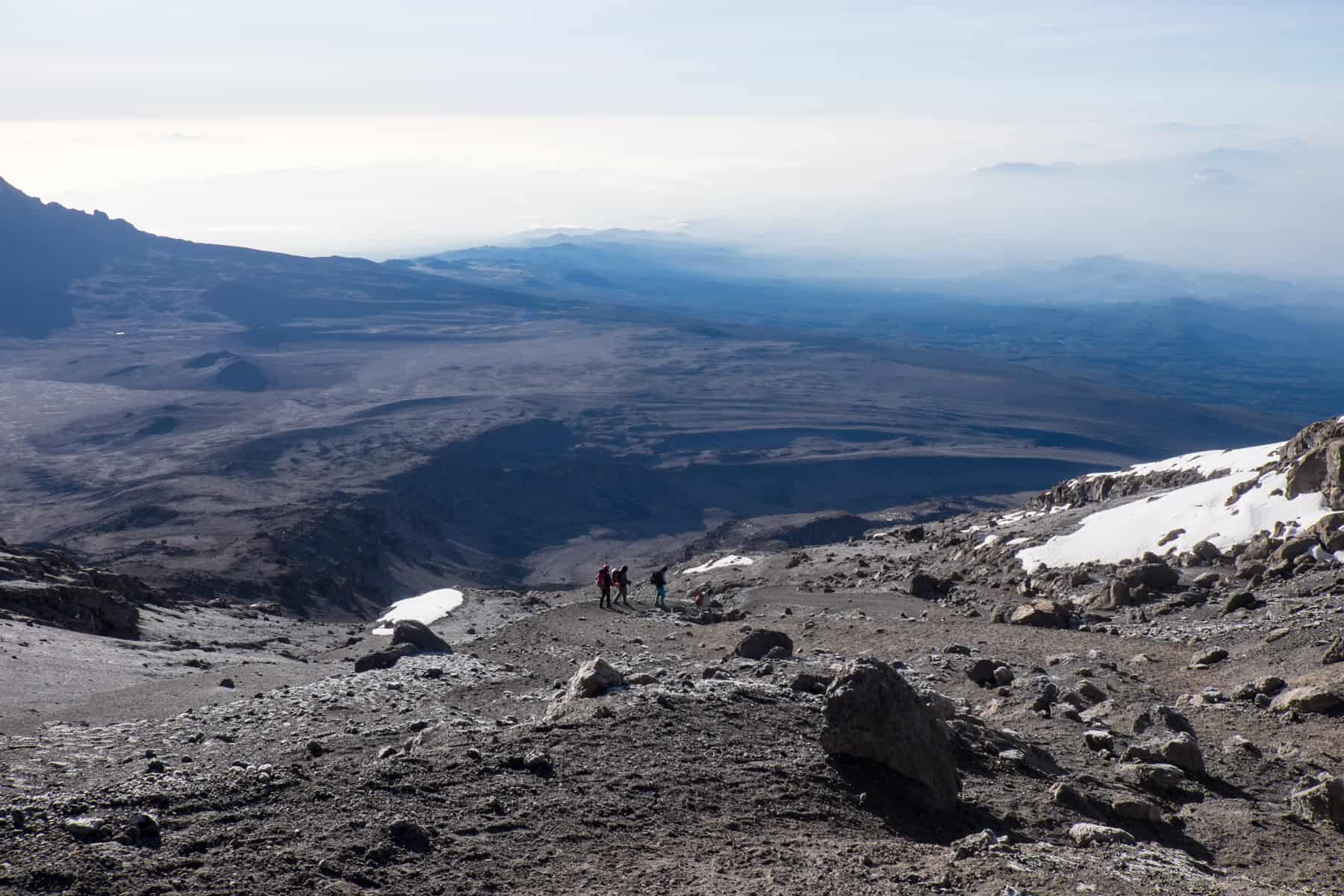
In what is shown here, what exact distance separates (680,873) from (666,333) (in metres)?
121

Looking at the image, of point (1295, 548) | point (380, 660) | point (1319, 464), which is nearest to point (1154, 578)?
point (1295, 548)

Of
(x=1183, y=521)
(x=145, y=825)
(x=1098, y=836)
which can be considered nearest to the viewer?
(x=145, y=825)

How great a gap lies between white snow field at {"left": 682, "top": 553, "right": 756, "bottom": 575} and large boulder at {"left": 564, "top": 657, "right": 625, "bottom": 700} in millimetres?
17130

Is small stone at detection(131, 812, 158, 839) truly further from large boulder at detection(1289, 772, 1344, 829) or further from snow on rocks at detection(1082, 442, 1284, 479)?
snow on rocks at detection(1082, 442, 1284, 479)

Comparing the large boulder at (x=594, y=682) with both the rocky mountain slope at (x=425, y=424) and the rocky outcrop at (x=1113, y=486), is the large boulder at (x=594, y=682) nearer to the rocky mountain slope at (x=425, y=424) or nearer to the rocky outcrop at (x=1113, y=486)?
the rocky outcrop at (x=1113, y=486)

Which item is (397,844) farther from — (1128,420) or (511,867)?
(1128,420)

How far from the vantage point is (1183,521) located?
17.5 m

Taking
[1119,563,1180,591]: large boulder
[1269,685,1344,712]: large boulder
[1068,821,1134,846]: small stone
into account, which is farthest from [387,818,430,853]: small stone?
[1119,563,1180,591]: large boulder

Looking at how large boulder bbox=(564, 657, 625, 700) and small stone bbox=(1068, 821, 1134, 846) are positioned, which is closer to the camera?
small stone bbox=(1068, 821, 1134, 846)

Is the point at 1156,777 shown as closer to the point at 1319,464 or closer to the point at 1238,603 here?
the point at 1238,603

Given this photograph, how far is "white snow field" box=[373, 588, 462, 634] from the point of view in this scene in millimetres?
22297

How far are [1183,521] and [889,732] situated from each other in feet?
43.0

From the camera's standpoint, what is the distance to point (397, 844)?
205 inches

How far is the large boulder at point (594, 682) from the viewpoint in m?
7.73
